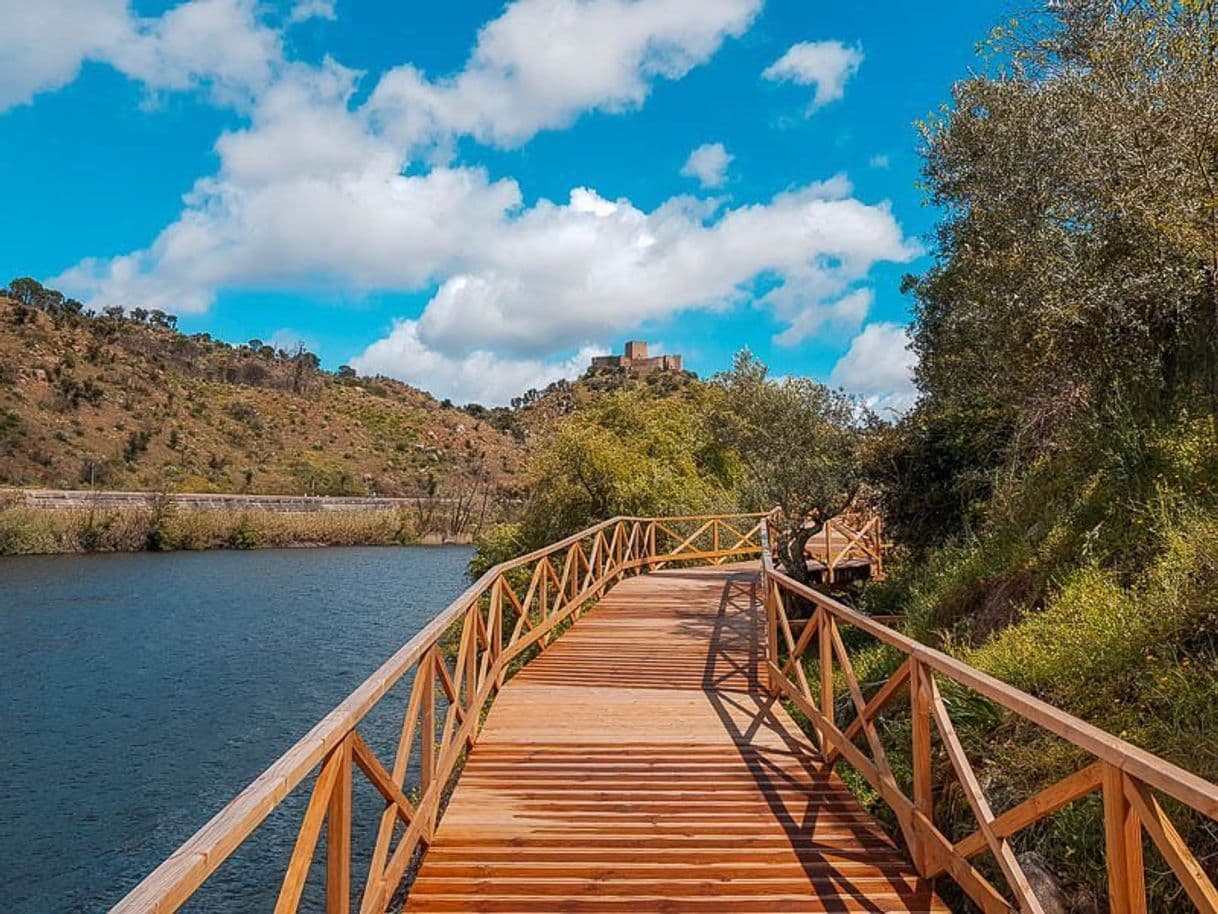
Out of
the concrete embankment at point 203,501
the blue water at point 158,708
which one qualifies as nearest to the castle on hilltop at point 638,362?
the concrete embankment at point 203,501

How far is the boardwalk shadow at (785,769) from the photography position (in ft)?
10.8

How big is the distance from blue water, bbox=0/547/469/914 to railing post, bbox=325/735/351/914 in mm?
7032

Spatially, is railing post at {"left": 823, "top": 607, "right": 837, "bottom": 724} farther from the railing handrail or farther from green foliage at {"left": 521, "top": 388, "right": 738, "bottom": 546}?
green foliage at {"left": 521, "top": 388, "right": 738, "bottom": 546}

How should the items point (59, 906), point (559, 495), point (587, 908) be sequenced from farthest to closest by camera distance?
point (559, 495)
point (59, 906)
point (587, 908)

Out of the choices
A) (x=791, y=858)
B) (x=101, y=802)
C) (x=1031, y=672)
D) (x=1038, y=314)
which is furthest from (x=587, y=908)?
(x=101, y=802)

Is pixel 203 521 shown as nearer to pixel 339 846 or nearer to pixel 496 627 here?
pixel 496 627

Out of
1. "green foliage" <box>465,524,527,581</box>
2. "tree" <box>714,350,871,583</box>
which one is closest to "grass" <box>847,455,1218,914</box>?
"tree" <box>714,350,871,583</box>

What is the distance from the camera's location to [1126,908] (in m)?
2.07

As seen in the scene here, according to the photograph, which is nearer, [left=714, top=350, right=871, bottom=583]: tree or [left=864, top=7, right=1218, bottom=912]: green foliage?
[left=864, top=7, right=1218, bottom=912]: green foliage

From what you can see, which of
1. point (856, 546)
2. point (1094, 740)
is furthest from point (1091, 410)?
point (856, 546)

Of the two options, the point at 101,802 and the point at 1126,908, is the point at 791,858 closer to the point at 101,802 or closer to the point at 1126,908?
the point at 1126,908

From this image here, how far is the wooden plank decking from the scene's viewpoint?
3176 mm

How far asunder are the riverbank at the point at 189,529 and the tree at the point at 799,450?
108 feet

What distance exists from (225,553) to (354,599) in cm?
1661
